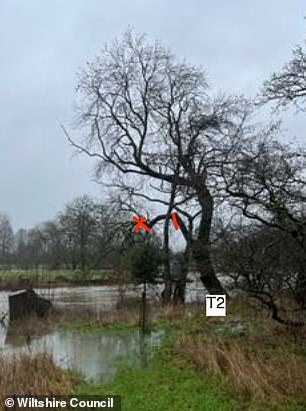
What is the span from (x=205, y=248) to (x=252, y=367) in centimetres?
423

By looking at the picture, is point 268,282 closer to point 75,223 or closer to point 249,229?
point 249,229

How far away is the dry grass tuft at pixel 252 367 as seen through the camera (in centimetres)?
733

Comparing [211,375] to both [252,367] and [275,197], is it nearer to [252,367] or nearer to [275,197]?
[252,367]

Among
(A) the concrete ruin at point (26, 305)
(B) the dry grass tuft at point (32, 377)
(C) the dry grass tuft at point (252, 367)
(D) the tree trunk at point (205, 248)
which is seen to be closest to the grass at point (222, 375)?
(C) the dry grass tuft at point (252, 367)

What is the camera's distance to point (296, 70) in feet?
41.4

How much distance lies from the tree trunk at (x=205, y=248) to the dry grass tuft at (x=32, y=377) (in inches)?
177

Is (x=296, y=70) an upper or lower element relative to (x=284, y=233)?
upper

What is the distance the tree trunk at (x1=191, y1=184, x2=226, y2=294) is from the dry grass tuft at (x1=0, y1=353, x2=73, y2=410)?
4.50m

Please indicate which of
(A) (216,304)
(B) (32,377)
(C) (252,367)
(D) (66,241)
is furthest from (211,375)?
(D) (66,241)

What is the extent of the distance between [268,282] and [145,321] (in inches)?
239

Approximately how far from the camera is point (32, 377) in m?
8.08

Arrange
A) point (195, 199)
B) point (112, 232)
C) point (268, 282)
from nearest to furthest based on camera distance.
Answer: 1. point (268, 282)
2. point (195, 199)
3. point (112, 232)

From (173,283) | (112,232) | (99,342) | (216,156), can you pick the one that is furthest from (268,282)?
(112,232)

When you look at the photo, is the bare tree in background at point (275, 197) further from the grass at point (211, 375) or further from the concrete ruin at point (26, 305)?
the concrete ruin at point (26, 305)
